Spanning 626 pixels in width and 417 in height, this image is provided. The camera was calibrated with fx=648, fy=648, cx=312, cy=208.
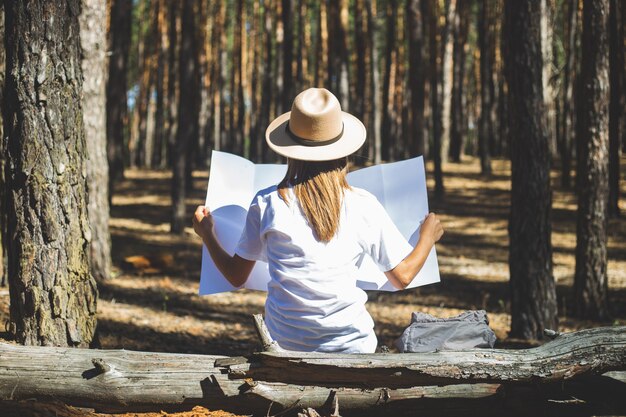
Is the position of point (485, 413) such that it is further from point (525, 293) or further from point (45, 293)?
point (525, 293)

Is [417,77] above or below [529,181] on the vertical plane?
above

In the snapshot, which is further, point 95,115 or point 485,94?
point 485,94

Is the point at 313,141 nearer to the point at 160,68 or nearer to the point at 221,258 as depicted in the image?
the point at 221,258

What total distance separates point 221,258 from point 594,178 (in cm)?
590

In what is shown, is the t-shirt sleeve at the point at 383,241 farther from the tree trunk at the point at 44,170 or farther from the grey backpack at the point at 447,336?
the tree trunk at the point at 44,170

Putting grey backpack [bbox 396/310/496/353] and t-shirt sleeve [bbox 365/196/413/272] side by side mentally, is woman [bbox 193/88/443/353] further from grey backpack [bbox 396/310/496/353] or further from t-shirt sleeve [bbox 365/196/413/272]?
grey backpack [bbox 396/310/496/353]

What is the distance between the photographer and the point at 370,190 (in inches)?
149

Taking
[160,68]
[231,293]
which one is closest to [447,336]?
[231,293]

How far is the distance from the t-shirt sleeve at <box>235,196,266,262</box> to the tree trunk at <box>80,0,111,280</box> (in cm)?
490

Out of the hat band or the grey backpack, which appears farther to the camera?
the grey backpack

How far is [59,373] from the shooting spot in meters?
3.19

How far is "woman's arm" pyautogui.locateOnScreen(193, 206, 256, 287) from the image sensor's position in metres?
3.37

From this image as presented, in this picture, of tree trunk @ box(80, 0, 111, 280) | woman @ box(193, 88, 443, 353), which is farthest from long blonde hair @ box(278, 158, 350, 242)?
tree trunk @ box(80, 0, 111, 280)

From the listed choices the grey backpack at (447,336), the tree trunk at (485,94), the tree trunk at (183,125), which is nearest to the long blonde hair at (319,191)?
the grey backpack at (447,336)
